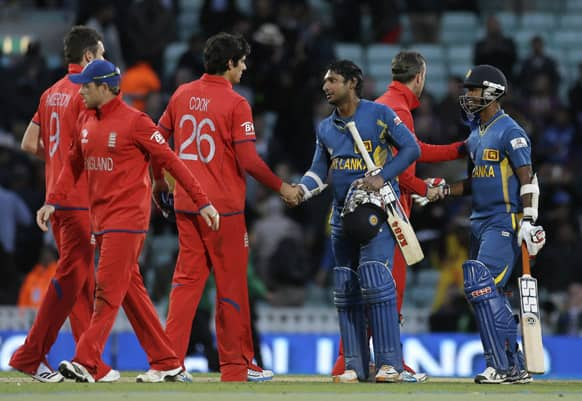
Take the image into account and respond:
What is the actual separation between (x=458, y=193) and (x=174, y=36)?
1099 centimetres

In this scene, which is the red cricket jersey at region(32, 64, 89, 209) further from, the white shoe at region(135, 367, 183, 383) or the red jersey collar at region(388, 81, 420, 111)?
the red jersey collar at region(388, 81, 420, 111)

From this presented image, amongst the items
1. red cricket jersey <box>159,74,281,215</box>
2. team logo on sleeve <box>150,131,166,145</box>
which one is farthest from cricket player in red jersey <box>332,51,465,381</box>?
team logo on sleeve <box>150,131,166,145</box>

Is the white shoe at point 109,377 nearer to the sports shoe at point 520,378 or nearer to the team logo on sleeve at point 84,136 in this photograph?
the team logo on sleeve at point 84,136

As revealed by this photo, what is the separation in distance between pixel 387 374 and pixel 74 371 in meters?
2.18

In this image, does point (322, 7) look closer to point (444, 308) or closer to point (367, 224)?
point (444, 308)

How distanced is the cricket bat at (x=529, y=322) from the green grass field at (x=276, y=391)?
0.19 m

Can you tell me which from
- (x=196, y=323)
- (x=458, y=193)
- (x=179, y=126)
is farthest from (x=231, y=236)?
(x=196, y=323)

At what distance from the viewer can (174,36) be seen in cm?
2167

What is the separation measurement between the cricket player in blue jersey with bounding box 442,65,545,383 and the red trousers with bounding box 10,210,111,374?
109 inches

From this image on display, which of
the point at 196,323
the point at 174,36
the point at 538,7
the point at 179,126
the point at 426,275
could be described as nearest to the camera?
the point at 179,126

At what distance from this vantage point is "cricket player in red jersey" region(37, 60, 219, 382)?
10148 millimetres

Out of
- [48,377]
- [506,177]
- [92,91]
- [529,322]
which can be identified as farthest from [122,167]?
[529,322]

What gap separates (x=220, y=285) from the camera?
10859 millimetres

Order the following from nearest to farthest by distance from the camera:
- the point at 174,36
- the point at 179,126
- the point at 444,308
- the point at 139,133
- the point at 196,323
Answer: the point at 139,133 < the point at 179,126 < the point at 196,323 < the point at 444,308 < the point at 174,36
